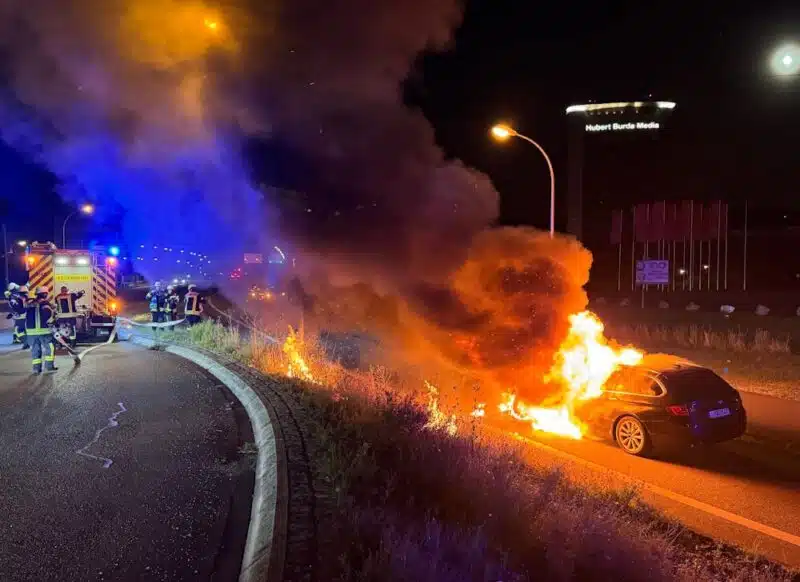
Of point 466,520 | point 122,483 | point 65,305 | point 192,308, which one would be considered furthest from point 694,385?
point 65,305

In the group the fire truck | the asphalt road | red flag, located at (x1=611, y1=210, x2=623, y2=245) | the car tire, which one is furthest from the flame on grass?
red flag, located at (x1=611, y1=210, x2=623, y2=245)

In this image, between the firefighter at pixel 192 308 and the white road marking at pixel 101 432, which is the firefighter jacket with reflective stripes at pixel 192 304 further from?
the white road marking at pixel 101 432

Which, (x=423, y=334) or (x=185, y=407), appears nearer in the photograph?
(x=185, y=407)

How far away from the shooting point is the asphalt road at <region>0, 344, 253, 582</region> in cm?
360

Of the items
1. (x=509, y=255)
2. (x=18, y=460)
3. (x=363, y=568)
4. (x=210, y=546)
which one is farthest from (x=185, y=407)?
(x=509, y=255)

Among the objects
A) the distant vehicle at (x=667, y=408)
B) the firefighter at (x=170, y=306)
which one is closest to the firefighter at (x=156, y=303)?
the firefighter at (x=170, y=306)

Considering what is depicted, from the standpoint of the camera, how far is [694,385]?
7562 mm

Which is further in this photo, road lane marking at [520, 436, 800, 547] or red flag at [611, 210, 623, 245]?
red flag at [611, 210, 623, 245]

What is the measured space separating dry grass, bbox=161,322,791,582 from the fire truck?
11.4 m

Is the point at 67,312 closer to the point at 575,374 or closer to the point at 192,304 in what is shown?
the point at 192,304

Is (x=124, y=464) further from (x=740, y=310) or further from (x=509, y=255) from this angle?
(x=740, y=310)

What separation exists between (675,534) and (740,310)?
19.8 m

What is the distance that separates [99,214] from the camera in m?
20.3

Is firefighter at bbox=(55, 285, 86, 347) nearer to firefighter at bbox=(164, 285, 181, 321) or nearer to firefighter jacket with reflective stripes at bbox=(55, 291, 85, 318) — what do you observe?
firefighter jacket with reflective stripes at bbox=(55, 291, 85, 318)
